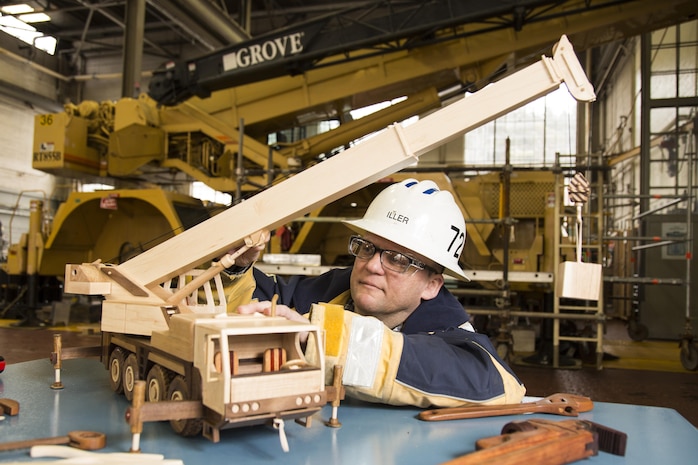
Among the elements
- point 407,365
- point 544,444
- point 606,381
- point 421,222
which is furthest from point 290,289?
point 606,381

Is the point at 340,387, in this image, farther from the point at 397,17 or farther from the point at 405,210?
the point at 397,17

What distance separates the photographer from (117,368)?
67.0 inches

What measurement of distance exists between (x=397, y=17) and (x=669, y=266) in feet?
19.8

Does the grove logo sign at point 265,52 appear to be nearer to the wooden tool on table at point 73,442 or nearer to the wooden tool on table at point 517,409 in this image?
the wooden tool on table at point 517,409

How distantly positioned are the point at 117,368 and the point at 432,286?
3.47 feet

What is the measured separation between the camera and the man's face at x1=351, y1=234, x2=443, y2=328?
6.35 ft

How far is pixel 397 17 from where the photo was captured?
5.97 m

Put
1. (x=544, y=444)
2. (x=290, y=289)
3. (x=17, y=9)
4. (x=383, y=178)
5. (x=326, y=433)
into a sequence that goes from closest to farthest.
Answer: (x=544, y=444) < (x=326, y=433) < (x=290, y=289) < (x=383, y=178) < (x=17, y=9)

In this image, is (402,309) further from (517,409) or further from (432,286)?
(517,409)

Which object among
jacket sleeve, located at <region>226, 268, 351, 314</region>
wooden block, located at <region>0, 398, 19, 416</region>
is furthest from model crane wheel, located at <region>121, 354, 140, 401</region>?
jacket sleeve, located at <region>226, 268, 351, 314</region>

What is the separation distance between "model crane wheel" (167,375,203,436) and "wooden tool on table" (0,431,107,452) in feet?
0.51

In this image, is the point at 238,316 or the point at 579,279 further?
the point at 579,279

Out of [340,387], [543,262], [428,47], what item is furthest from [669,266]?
[340,387]

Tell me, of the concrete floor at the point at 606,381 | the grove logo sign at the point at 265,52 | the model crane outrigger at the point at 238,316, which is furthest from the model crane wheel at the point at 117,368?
the grove logo sign at the point at 265,52
